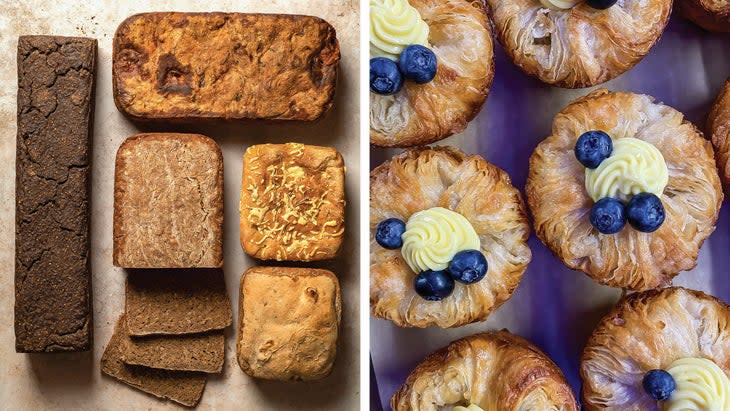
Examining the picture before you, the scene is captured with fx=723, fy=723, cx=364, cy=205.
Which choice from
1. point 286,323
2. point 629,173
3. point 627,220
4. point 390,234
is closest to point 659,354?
point 627,220

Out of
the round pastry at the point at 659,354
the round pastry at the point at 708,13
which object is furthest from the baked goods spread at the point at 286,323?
the round pastry at the point at 708,13

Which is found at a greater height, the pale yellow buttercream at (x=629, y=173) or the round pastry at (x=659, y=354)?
the pale yellow buttercream at (x=629, y=173)

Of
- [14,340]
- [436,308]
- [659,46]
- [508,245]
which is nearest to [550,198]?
[508,245]

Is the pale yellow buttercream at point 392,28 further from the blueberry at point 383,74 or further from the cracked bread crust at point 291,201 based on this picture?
the cracked bread crust at point 291,201

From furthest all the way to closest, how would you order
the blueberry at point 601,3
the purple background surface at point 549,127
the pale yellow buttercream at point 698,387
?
the purple background surface at point 549,127 < the blueberry at point 601,3 < the pale yellow buttercream at point 698,387

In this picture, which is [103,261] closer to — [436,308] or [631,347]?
[436,308]

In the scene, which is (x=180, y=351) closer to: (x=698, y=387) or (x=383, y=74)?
(x=383, y=74)

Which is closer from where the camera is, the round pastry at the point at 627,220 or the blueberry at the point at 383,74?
the blueberry at the point at 383,74
